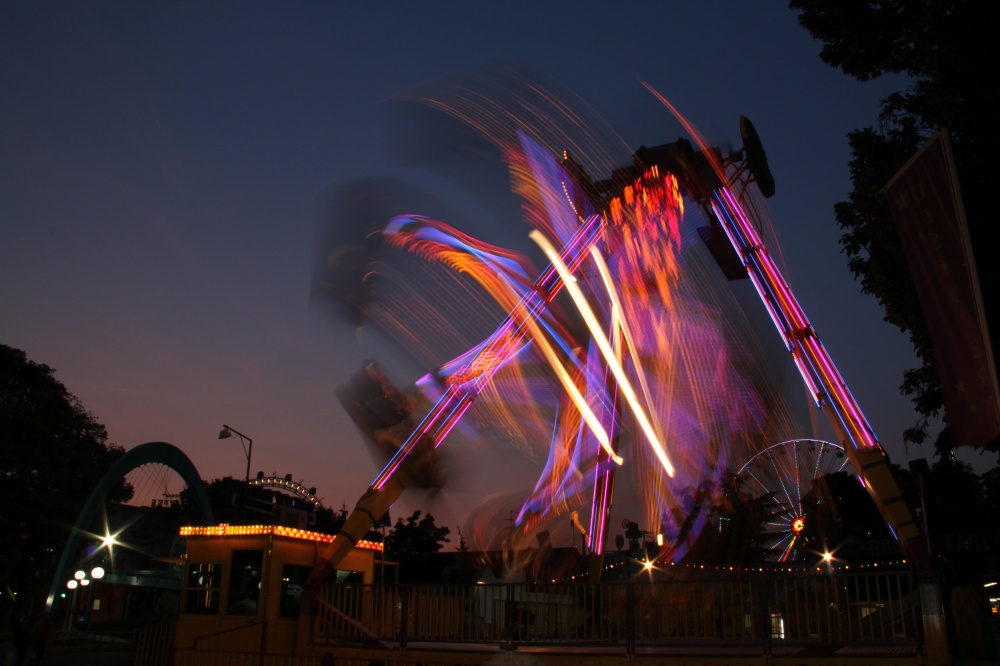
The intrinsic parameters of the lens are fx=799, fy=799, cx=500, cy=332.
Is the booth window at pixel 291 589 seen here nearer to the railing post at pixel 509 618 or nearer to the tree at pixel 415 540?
the railing post at pixel 509 618

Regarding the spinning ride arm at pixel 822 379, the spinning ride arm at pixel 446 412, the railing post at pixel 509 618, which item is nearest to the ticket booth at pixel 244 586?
the spinning ride arm at pixel 446 412

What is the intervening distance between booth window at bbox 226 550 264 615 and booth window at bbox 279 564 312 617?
18.7 inches

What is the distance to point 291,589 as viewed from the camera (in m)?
15.7

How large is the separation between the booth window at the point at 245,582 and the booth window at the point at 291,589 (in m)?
0.48

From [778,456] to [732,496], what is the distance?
22.9 meters

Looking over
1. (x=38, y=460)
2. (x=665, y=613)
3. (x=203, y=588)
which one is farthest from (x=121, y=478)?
Answer: (x=665, y=613)

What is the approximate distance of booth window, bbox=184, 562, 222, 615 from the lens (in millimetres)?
15953

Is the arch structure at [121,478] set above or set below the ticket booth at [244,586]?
above

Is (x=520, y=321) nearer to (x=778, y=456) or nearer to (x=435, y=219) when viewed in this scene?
(x=435, y=219)

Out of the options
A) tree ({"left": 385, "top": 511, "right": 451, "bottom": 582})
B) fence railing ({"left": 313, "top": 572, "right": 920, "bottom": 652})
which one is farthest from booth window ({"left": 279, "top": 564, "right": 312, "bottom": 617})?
tree ({"left": 385, "top": 511, "right": 451, "bottom": 582})

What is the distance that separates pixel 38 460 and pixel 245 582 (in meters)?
31.0

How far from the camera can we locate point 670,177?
17.7 m

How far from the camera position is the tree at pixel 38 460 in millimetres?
39500

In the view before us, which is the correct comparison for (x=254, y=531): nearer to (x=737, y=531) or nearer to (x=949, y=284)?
(x=949, y=284)
